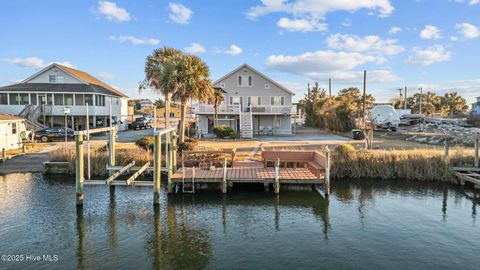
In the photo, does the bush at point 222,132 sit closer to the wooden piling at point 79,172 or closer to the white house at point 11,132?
the white house at point 11,132

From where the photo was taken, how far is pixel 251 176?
16.5 m

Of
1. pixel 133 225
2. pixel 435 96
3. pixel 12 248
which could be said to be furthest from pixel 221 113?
pixel 435 96

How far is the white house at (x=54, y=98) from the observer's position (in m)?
39.5

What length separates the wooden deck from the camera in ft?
52.8

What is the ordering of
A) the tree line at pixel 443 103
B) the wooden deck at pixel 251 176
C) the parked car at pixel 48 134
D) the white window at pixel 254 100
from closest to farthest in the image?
the wooden deck at pixel 251 176 → the parked car at pixel 48 134 → the white window at pixel 254 100 → the tree line at pixel 443 103

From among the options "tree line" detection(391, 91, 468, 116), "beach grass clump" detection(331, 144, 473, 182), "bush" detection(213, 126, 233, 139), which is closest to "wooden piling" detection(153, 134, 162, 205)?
"beach grass clump" detection(331, 144, 473, 182)

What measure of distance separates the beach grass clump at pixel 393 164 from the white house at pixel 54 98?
92.9ft

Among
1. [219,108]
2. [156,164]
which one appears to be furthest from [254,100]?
[156,164]

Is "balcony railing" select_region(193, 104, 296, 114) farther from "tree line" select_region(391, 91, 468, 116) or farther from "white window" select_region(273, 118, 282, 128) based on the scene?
"tree line" select_region(391, 91, 468, 116)

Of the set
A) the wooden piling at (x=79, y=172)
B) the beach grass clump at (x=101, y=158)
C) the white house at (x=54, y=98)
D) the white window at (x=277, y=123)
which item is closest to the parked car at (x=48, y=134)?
the white house at (x=54, y=98)

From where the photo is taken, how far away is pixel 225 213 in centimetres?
1406

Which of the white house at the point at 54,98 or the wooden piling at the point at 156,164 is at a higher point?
the white house at the point at 54,98

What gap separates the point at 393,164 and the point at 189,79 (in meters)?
14.5

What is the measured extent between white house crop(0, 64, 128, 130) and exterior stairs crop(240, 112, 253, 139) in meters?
15.1
